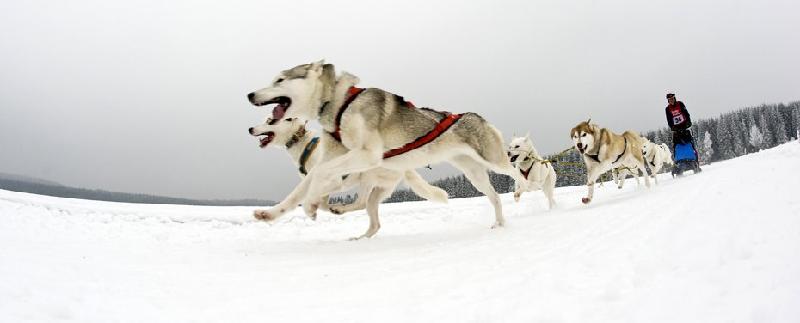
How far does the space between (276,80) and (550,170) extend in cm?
688

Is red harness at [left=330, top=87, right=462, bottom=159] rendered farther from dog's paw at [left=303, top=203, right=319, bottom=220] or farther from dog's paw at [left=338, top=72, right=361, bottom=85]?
dog's paw at [left=303, top=203, right=319, bottom=220]

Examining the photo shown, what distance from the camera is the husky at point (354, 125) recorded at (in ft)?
16.9

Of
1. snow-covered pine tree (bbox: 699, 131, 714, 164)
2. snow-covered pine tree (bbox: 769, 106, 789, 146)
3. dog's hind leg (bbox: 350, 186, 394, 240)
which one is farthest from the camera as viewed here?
snow-covered pine tree (bbox: 699, 131, 714, 164)

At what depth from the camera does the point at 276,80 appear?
5.37m

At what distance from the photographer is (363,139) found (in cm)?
520

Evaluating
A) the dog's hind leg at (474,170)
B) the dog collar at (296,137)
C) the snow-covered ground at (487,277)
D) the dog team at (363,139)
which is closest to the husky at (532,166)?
the dog team at (363,139)

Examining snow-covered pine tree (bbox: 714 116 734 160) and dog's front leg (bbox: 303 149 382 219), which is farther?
snow-covered pine tree (bbox: 714 116 734 160)

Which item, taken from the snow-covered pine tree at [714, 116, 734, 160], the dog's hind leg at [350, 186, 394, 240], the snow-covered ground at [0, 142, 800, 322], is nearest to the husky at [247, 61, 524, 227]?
the dog's hind leg at [350, 186, 394, 240]

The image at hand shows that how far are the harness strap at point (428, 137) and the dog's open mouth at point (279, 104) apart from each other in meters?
1.36

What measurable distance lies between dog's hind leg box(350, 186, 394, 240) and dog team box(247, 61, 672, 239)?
0.6 inches

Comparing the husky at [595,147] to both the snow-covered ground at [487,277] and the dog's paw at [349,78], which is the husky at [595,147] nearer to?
the snow-covered ground at [487,277]

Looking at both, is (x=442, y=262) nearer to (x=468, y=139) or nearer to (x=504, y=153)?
(x=468, y=139)

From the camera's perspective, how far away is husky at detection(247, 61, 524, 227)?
5145mm

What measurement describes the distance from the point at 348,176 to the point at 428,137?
1.62 meters
